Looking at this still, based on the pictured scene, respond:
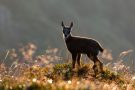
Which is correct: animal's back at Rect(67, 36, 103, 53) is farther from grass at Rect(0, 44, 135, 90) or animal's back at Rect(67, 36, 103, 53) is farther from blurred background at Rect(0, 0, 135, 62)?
blurred background at Rect(0, 0, 135, 62)

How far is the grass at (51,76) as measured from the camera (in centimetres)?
995

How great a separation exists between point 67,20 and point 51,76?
147447mm

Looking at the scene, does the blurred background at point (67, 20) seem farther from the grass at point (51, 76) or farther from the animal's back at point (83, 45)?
→ the grass at point (51, 76)


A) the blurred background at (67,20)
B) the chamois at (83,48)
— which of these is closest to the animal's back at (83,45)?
the chamois at (83,48)

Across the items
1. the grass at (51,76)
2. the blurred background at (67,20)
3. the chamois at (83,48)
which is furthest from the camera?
the blurred background at (67,20)

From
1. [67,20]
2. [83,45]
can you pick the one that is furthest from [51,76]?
[67,20]

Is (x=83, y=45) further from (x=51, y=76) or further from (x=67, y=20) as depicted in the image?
(x=67, y=20)

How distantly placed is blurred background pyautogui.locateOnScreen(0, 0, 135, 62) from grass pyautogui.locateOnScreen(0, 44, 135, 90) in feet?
393

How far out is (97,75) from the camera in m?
15.0

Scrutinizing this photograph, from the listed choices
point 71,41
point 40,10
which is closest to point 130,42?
point 40,10

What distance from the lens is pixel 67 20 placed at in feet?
532

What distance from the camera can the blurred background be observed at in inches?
5738

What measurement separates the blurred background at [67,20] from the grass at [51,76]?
393ft

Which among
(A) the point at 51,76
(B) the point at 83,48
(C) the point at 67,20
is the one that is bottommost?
(A) the point at 51,76
